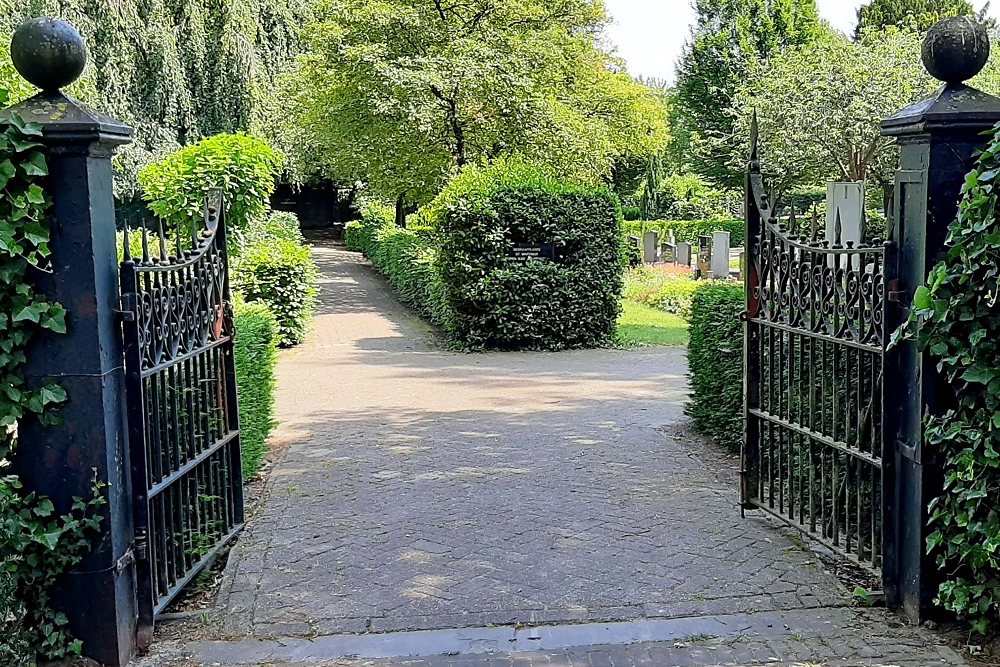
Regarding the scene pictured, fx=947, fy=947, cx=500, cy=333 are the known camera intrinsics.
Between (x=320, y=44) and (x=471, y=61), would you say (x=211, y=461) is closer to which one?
(x=471, y=61)

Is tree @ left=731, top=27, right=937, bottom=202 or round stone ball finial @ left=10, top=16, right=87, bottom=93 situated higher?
tree @ left=731, top=27, right=937, bottom=202

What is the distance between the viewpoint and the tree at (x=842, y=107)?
26.8 metres

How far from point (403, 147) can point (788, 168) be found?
14.3 metres

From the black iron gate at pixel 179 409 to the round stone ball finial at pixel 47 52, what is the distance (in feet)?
2.29

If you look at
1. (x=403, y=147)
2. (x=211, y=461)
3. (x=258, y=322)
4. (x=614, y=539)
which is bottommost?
(x=614, y=539)

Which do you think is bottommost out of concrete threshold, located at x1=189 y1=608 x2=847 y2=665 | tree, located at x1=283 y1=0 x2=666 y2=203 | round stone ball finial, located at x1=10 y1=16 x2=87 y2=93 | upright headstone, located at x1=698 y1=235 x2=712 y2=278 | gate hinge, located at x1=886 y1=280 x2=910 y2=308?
concrete threshold, located at x1=189 y1=608 x2=847 y2=665

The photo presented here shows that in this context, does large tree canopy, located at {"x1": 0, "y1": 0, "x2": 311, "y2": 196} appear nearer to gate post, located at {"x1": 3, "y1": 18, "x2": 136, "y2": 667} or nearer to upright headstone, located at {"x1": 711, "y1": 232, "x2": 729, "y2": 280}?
upright headstone, located at {"x1": 711, "y1": 232, "x2": 729, "y2": 280}

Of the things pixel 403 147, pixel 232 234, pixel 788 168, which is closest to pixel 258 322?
pixel 232 234

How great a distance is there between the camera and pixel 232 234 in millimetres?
15305

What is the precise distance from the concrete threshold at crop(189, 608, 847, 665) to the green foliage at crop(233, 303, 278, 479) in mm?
2230

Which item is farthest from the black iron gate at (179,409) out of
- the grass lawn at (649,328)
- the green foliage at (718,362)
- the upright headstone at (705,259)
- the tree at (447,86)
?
the upright headstone at (705,259)

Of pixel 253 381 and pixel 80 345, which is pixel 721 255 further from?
pixel 80 345

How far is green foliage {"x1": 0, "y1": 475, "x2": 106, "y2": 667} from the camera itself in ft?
11.7

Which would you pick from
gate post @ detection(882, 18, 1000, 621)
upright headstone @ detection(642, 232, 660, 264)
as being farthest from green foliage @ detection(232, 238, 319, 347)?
upright headstone @ detection(642, 232, 660, 264)
